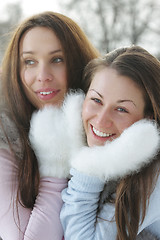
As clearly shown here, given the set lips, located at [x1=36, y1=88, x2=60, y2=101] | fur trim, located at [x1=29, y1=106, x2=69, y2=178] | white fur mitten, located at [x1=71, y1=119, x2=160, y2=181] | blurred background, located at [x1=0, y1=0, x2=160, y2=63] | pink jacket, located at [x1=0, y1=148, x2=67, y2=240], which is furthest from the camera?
blurred background, located at [x1=0, y1=0, x2=160, y2=63]

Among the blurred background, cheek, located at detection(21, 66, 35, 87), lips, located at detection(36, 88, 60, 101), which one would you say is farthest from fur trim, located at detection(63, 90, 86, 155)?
the blurred background

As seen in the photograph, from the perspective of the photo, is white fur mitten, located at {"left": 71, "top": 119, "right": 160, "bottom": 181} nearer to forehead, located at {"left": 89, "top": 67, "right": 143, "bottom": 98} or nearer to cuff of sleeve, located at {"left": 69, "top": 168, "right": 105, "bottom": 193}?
cuff of sleeve, located at {"left": 69, "top": 168, "right": 105, "bottom": 193}

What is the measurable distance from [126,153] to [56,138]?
0.37 meters

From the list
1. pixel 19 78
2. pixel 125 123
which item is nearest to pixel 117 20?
pixel 19 78

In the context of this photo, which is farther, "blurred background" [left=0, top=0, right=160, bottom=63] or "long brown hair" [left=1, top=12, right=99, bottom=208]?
"blurred background" [left=0, top=0, right=160, bottom=63]

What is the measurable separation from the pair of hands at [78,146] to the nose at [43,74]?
0.44 feet

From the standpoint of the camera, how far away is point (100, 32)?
5.86 m

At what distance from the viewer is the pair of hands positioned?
1083mm

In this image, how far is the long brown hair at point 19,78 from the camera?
1.32 meters

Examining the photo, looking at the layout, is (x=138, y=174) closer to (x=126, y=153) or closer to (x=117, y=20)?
(x=126, y=153)

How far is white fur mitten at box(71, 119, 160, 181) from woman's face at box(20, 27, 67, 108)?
1.35ft

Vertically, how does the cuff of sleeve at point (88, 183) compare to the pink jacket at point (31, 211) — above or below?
above

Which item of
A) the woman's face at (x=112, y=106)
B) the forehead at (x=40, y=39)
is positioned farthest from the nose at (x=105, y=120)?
the forehead at (x=40, y=39)

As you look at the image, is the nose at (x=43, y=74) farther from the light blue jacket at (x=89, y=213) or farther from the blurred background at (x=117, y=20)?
the blurred background at (x=117, y=20)
